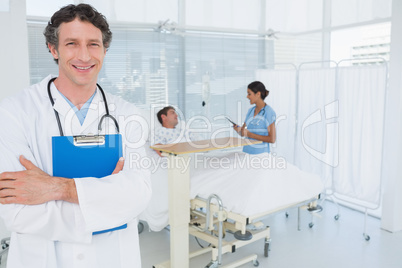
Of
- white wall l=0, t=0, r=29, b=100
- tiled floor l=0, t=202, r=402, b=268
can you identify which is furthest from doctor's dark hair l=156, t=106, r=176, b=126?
white wall l=0, t=0, r=29, b=100

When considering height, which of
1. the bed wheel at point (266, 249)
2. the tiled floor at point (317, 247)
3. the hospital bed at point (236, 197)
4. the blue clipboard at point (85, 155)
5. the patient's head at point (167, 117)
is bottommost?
the tiled floor at point (317, 247)

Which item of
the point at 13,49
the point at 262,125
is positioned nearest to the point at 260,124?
the point at 262,125

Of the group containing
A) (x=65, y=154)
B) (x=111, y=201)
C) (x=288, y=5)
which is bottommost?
(x=111, y=201)

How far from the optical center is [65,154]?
3.83ft

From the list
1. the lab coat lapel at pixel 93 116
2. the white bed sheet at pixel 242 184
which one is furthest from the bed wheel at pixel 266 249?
the lab coat lapel at pixel 93 116

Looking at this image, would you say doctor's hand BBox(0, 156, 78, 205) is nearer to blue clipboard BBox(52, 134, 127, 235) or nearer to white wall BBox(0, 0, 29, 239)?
blue clipboard BBox(52, 134, 127, 235)

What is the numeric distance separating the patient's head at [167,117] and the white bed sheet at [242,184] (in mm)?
532

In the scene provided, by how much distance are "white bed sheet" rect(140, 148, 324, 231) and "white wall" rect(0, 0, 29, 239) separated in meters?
1.47

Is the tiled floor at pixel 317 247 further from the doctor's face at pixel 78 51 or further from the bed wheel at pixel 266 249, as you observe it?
the doctor's face at pixel 78 51

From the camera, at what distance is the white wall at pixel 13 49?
10.2 ft

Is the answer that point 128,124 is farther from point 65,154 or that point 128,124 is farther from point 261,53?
point 261,53

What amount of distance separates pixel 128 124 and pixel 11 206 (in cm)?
46

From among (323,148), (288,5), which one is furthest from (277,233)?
(288,5)

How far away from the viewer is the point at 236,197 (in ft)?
9.32
